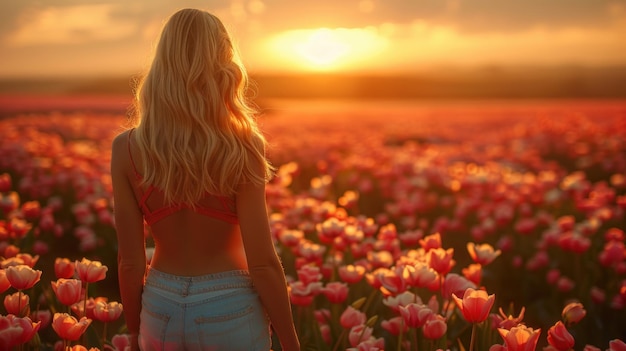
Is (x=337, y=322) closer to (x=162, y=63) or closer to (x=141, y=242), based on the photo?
(x=141, y=242)

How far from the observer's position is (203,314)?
7.43 feet

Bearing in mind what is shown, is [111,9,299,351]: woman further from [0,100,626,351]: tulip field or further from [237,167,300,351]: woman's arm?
[0,100,626,351]: tulip field

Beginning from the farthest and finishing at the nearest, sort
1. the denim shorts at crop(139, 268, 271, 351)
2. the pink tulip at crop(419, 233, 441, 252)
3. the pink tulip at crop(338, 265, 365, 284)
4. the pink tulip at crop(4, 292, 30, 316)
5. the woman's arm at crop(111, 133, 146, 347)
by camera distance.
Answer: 1. the pink tulip at crop(338, 265, 365, 284)
2. the pink tulip at crop(419, 233, 441, 252)
3. the pink tulip at crop(4, 292, 30, 316)
4. the woman's arm at crop(111, 133, 146, 347)
5. the denim shorts at crop(139, 268, 271, 351)

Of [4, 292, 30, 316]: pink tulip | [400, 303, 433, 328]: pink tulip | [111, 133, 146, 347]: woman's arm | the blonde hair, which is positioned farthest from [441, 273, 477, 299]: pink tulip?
[4, 292, 30, 316]: pink tulip

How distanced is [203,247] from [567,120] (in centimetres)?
1103

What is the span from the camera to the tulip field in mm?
2875

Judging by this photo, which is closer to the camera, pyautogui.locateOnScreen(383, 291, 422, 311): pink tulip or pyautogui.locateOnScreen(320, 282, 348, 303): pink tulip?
pyautogui.locateOnScreen(383, 291, 422, 311): pink tulip

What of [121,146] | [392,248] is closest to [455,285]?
[392,248]

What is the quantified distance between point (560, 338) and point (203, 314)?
1.36m

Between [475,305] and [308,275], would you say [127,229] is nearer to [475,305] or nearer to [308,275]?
[308,275]

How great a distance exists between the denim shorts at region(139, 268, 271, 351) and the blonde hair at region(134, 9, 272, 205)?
300 millimetres

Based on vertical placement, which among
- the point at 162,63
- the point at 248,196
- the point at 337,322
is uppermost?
the point at 162,63

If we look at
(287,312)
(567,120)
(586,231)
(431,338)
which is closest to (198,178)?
(287,312)

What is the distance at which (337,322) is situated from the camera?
342 centimetres
